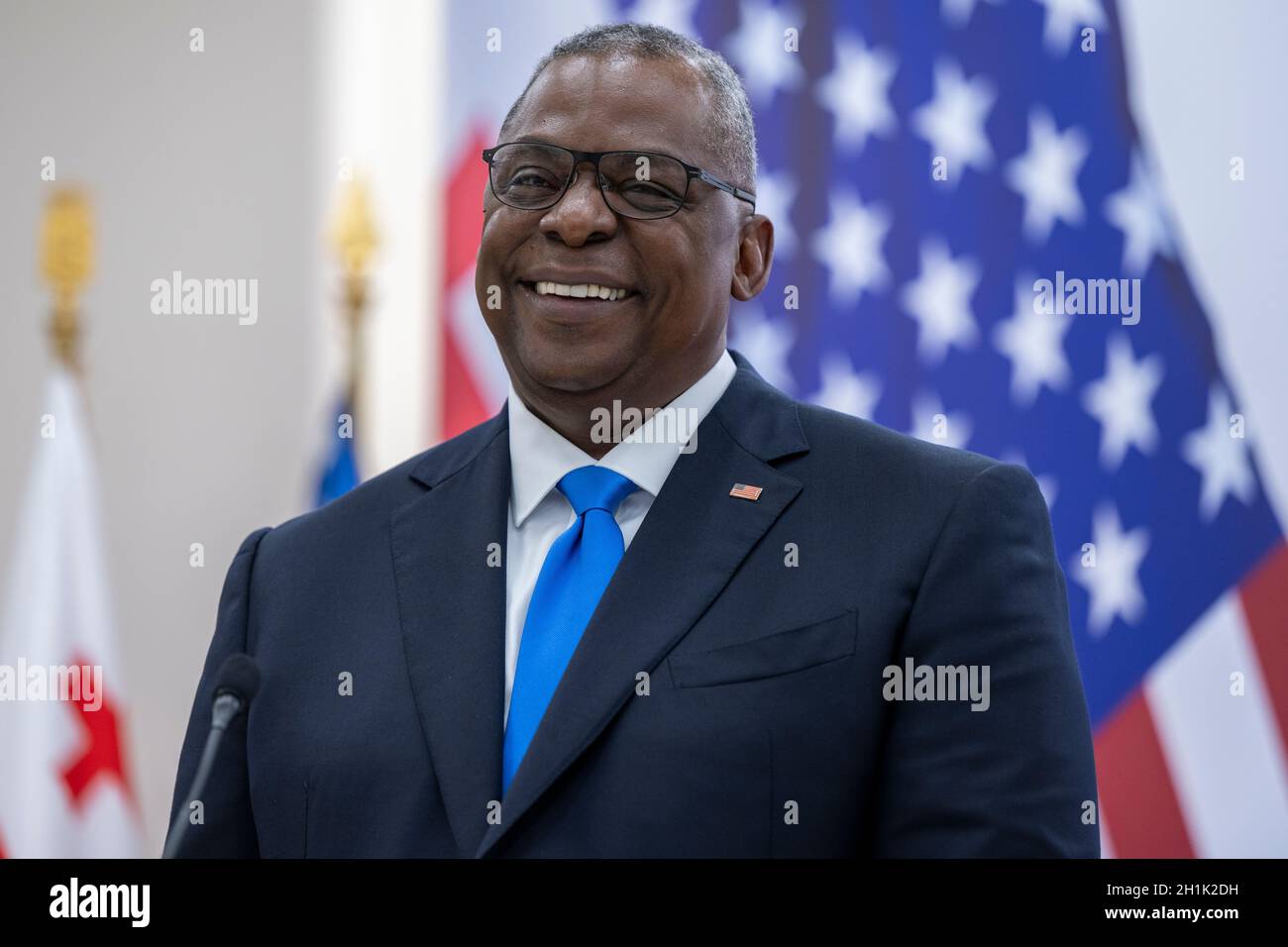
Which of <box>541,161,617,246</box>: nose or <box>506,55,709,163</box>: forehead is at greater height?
<box>506,55,709,163</box>: forehead

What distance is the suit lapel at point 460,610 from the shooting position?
1.42 m

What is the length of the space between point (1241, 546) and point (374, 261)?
7.64 ft

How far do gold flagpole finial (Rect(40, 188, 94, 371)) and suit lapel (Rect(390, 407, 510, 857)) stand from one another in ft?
8.21

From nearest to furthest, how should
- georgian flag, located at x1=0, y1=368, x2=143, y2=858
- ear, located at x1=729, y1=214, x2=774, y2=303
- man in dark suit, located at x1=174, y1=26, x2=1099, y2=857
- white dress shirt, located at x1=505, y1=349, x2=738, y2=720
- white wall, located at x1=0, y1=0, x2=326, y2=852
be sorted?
man in dark suit, located at x1=174, y1=26, x2=1099, y2=857, white dress shirt, located at x1=505, y1=349, x2=738, y2=720, ear, located at x1=729, y1=214, x2=774, y2=303, georgian flag, located at x1=0, y1=368, x2=143, y2=858, white wall, located at x1=0, y1=0, x2=326, y2=852

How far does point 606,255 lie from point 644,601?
414 mm

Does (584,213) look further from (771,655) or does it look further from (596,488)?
(771,655)

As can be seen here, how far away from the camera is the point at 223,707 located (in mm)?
1322

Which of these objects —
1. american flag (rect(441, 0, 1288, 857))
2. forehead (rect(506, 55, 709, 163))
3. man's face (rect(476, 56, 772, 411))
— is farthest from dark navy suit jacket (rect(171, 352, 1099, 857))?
american flag (rect(441, 0, 1288, 857))

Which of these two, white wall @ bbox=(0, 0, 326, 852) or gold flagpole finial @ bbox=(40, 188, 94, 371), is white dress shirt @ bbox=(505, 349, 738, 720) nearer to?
white wall @ bbox=(0, 0, 326, 852)

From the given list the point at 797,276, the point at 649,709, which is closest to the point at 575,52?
the point at 649,709

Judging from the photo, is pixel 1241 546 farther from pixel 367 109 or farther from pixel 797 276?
pixel 367 109

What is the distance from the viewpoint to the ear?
1.78 m

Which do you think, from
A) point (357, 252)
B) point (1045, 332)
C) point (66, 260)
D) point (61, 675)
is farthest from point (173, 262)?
point (1045, 332)

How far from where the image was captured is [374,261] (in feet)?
12.4
